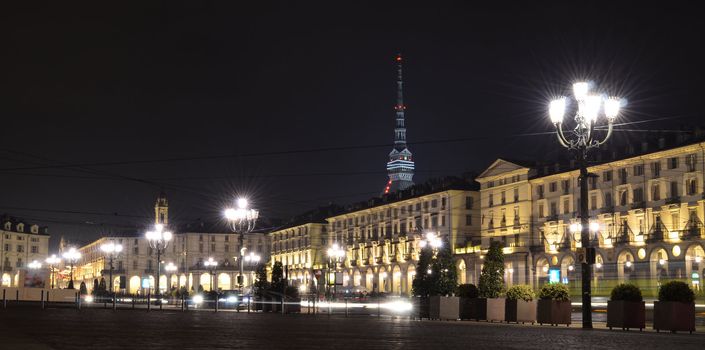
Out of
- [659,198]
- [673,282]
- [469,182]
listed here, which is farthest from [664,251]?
[673,282]

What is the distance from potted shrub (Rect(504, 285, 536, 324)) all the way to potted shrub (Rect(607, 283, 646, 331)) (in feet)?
14.7

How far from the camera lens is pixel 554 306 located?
92.0 feet

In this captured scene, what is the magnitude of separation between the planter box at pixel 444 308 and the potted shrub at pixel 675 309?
1061 centimetres

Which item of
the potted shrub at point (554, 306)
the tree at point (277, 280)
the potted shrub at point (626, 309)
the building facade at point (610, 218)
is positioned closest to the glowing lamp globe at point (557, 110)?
the potted shrub at point (626, 309)

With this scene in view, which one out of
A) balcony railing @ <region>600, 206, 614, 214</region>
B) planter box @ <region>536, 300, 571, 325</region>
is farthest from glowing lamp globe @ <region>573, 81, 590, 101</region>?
balcony railing @ <region>600, 206, 614, 214</region>

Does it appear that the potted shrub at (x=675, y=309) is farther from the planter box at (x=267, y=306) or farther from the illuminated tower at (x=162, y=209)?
the illuminated tower at (x=162, y=209)

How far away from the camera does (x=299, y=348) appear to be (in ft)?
47.2

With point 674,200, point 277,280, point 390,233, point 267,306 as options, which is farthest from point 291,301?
point 390,233

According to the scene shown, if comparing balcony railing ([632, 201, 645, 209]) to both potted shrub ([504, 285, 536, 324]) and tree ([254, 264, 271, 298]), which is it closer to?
tree ([254, 264, 271, 298])

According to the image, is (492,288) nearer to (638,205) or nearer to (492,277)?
(492,277)

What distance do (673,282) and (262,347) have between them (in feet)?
46.5

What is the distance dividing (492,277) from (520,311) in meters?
4.67

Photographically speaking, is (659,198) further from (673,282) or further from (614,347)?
(614,347)

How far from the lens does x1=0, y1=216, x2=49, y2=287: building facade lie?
15112cm
